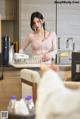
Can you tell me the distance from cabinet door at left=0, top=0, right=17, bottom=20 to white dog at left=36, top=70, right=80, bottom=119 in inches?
169

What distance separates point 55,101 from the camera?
814 millimetres

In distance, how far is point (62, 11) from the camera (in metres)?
4.93

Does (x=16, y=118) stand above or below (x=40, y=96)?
below

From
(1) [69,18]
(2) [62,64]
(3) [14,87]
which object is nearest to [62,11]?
(1) [69,18]

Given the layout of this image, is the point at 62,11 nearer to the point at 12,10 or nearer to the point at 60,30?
the point at 60,30

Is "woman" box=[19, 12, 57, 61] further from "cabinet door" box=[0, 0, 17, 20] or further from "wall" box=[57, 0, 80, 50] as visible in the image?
"cabinet door" box=[0, 0, 17, 20]

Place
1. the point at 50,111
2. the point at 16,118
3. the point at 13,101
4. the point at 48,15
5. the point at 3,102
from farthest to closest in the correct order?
the point at 48,15 → the point at 3,102 → the point at 13,101 → the point at 16,118 → the point at 50,111

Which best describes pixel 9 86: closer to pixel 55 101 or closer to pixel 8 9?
pixel 55 101

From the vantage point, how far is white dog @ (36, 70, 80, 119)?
0.80 metres

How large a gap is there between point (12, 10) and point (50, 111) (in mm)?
4411

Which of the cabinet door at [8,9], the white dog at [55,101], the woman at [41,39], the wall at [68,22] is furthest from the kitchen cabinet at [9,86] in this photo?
the cabinet door at [8,9]

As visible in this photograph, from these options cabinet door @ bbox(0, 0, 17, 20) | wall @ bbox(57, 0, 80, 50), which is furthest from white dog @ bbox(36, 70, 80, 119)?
cabinet door @ bbox(0, 0, 17, 20)

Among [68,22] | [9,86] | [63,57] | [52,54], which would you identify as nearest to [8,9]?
[68,22]

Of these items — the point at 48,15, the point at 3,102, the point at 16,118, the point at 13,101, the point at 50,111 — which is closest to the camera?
the point at 50,111
